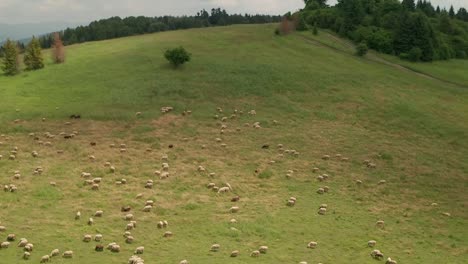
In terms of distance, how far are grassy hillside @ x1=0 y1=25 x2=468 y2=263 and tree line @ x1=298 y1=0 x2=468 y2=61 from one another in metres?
20.2

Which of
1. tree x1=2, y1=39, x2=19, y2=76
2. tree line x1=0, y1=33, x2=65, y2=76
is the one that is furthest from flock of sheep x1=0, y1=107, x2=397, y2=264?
tree line x1=0, y1=33, x2=65, y2=76

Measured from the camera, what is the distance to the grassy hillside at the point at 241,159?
1911cm

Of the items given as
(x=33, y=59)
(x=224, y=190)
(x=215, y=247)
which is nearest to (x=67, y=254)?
(x=215, y=247)

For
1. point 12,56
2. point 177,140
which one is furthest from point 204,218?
point 12,56

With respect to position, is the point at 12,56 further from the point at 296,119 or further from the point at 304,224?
the point at 304,224

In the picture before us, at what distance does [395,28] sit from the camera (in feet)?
288

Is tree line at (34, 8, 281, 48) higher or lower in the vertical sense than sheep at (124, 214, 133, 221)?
higher

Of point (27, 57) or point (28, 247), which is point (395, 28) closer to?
point (27, 57)

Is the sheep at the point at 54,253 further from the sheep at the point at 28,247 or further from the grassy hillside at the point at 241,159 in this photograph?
the sheep at the point at 28,247

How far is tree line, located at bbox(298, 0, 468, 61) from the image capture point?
82500mm

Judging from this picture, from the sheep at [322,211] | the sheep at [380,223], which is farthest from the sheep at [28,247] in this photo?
the sheep at [380,223]

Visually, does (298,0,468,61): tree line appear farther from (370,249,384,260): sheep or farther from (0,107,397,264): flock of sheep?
(370,249,384,260): sheep

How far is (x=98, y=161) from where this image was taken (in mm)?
28703

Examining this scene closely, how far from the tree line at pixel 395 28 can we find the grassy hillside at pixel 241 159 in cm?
2021
